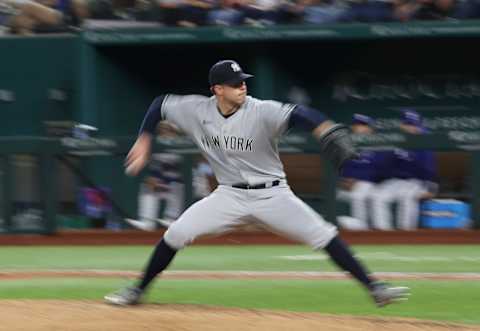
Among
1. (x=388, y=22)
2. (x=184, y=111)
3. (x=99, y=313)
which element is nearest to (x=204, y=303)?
(x=99, y=313)

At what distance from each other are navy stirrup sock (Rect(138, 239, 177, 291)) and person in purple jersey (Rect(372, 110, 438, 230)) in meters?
6.25

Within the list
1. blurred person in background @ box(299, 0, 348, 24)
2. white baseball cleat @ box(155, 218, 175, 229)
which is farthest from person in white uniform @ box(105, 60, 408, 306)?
blurred person in background @ box(299, 0, 348, 24)

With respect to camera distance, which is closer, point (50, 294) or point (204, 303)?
point (204, 303)

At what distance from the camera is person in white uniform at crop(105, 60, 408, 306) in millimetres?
6398

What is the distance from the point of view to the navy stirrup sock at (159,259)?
6594 mm

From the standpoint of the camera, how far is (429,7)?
14695 mm

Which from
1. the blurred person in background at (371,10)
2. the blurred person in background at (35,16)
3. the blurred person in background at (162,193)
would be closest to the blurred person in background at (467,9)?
the blurred person in background at (371,10)

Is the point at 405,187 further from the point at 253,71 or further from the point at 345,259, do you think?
the point at 345,259

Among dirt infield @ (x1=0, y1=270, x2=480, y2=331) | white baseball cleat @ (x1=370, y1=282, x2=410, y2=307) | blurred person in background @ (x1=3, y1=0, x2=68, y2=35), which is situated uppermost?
blurred person in background @ (x1=3, y1=0, x2=68, y2=35)

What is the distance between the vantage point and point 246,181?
21.4 ft

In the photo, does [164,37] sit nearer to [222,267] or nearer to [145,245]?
[145,245]

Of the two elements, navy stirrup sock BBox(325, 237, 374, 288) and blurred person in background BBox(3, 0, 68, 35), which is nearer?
navy stirrup sock BBox(325, 237, 374, 288)

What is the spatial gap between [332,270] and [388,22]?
6.22 meters

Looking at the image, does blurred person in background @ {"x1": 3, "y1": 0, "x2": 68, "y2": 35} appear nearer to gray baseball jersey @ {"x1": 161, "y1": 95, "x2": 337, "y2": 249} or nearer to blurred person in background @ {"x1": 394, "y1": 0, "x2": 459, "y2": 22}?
blurred person in background @ {"x1": 394, "y1": 0, "x2": 459, "y2": 22}
